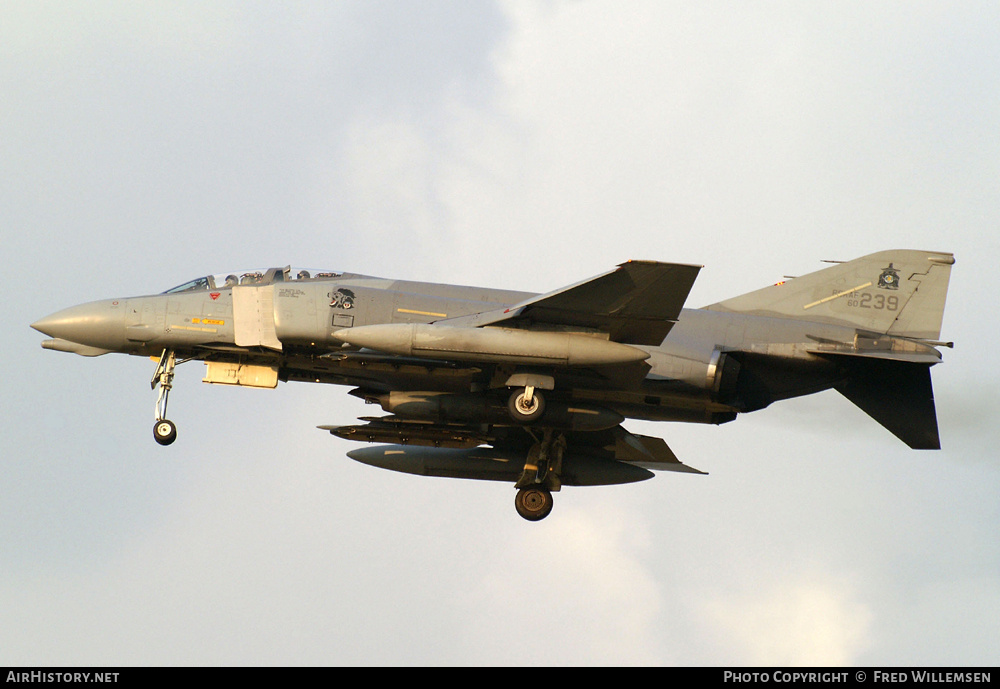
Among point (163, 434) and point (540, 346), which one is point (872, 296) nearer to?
point (540, 346)

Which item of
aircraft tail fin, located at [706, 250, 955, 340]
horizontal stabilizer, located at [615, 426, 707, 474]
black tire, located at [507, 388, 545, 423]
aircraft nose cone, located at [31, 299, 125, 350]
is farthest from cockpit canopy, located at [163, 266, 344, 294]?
aircraft tail fin, located at [706, 250, 955, 340]

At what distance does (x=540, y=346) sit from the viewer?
1517 cm

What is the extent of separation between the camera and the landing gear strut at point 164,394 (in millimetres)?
16734

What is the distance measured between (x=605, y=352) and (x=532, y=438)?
4.28 metres

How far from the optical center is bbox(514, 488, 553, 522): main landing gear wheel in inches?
731

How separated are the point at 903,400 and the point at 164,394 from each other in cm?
1142

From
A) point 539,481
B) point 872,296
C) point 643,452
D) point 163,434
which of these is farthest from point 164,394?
point 872,296

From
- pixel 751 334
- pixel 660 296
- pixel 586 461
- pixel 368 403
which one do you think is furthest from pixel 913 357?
pixel 368 403

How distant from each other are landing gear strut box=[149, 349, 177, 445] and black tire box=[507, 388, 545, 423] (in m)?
5.17

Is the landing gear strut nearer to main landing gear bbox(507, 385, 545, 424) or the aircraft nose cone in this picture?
the aircraft nose cone
